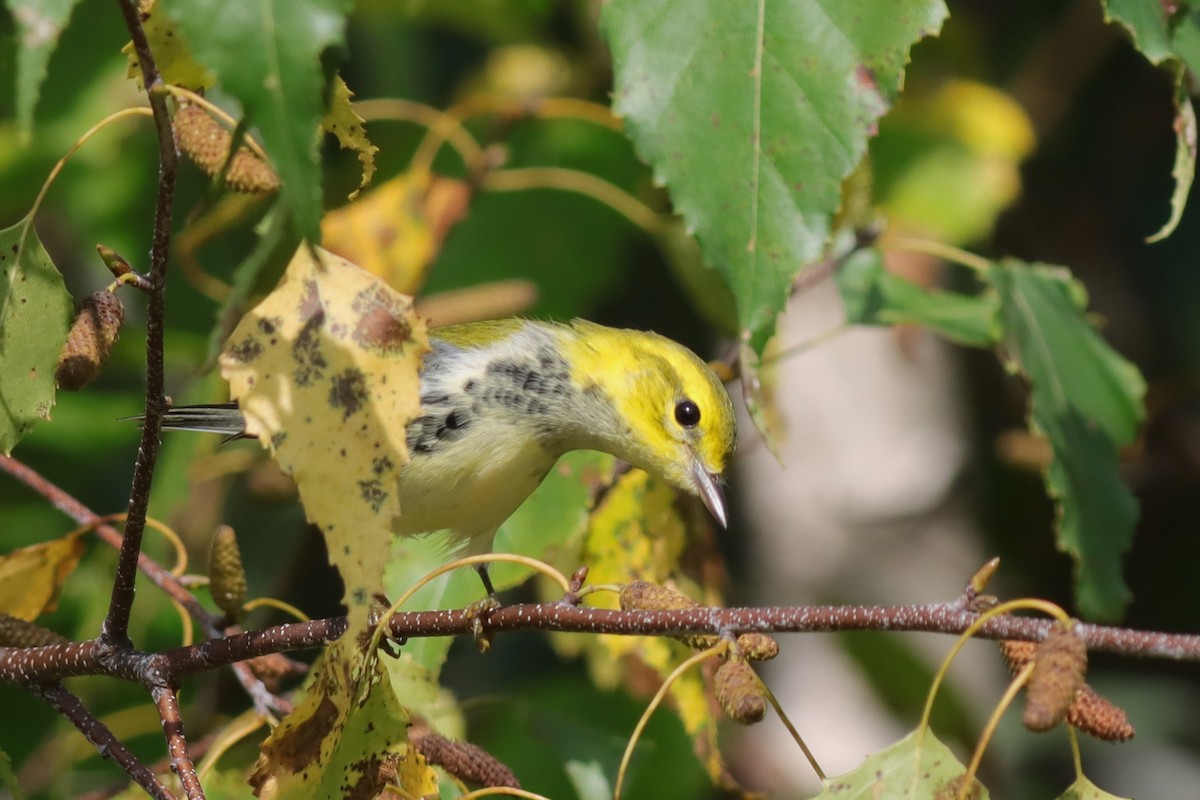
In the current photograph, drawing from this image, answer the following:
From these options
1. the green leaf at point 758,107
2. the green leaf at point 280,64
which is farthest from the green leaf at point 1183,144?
the green leaf at point 280,64

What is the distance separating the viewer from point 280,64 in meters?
1.23

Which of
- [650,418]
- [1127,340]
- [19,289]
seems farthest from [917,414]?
[19,289]

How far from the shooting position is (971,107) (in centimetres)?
429

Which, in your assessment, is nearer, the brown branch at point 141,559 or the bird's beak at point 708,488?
the brown branch at point 141,559

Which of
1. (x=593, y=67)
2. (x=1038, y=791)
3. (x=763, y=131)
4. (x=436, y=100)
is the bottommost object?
(x=1038, y=791)

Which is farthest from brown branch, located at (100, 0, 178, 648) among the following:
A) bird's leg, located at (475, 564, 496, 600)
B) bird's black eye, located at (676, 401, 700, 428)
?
bird's black eye, located at (676, 401, 700, 428)

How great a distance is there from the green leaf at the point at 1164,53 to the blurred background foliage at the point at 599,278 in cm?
150

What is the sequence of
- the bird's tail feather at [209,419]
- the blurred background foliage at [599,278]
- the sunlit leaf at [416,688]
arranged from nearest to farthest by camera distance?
the sunlit leaf at [416,688] < the bird's tail feather at [209,419] < the blurred background foliage at [599,278]

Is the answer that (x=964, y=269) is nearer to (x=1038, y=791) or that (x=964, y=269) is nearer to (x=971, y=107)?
(x=971, y=107)

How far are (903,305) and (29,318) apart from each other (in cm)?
191

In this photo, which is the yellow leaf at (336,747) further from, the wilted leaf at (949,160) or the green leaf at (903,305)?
the wilted leaf at (949,160)

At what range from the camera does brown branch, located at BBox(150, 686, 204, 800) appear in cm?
156

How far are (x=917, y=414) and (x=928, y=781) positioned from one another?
3.22 m

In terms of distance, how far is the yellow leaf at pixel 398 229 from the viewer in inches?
131
